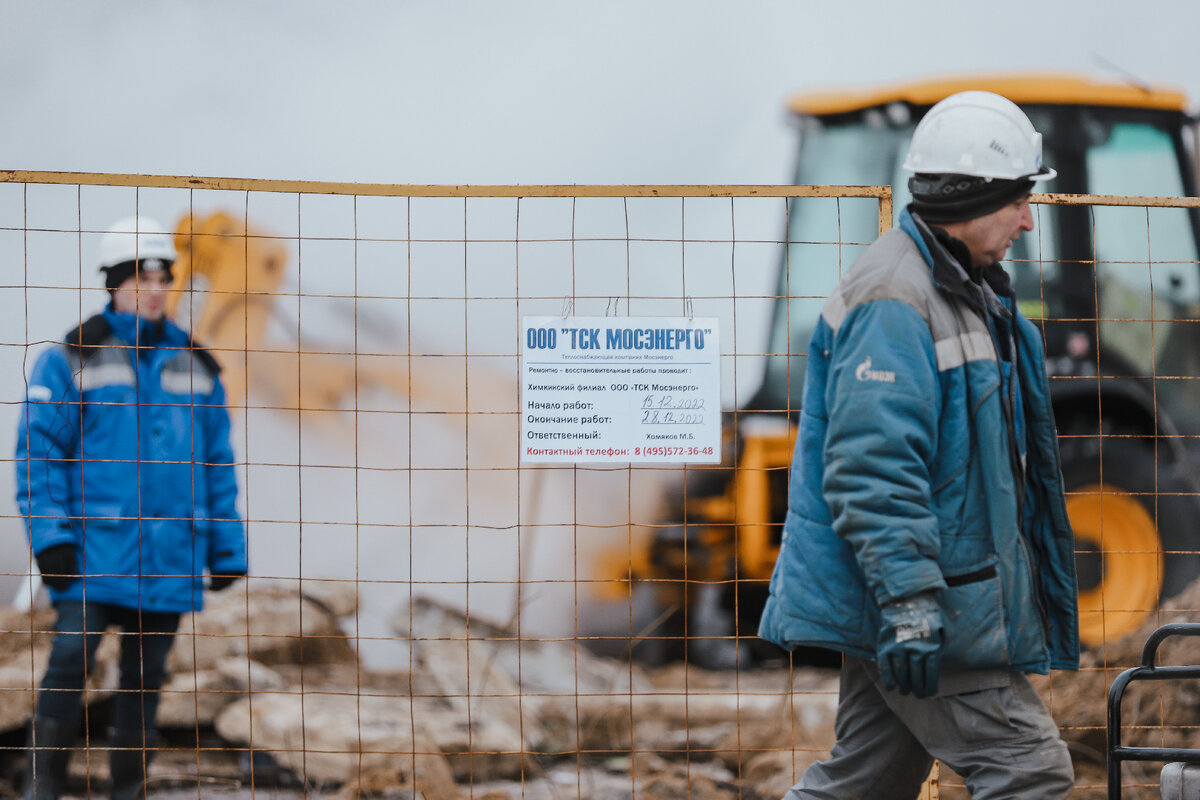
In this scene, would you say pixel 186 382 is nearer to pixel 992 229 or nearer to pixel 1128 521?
pixel 992 229

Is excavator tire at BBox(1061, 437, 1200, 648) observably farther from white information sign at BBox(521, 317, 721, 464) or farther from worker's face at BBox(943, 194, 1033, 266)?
worker's face at BBox(943, 194, 1033, 266)

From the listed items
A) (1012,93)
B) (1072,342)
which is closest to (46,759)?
(1072,342)

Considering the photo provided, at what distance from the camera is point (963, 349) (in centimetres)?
222

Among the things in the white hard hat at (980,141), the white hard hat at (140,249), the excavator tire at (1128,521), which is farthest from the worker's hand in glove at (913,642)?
the excavator tire at (1128,521)

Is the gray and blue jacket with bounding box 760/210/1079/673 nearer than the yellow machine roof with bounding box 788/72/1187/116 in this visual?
Yes

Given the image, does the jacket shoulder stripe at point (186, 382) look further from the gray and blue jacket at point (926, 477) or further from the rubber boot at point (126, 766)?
the gray and blue jacket at point (926, 477)

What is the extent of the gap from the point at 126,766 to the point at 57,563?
2.07ft

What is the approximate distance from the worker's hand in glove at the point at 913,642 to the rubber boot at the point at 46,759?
245 centimetres

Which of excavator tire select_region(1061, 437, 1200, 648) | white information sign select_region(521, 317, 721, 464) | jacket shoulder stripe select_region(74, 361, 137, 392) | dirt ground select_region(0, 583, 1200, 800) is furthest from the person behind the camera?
excavator tire select_region(1061, 437, 1200, 648)

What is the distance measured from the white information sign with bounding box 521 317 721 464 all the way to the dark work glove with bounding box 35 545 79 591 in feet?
4.23

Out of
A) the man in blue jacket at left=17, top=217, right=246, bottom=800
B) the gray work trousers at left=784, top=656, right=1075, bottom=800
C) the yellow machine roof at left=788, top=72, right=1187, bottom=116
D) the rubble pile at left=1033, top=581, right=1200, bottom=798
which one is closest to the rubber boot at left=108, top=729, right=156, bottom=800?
the man in blue jacket at left=17, top=217, right=246, bottom=800

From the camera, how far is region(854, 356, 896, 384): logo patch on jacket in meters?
2.13

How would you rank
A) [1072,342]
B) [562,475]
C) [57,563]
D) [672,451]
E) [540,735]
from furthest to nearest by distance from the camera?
1. [562,475]
2. [1072,342]
3. [540,735]
4. [57,563]
5. [672,451]

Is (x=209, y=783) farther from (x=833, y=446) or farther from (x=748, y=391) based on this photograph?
(x=833, y=446)
